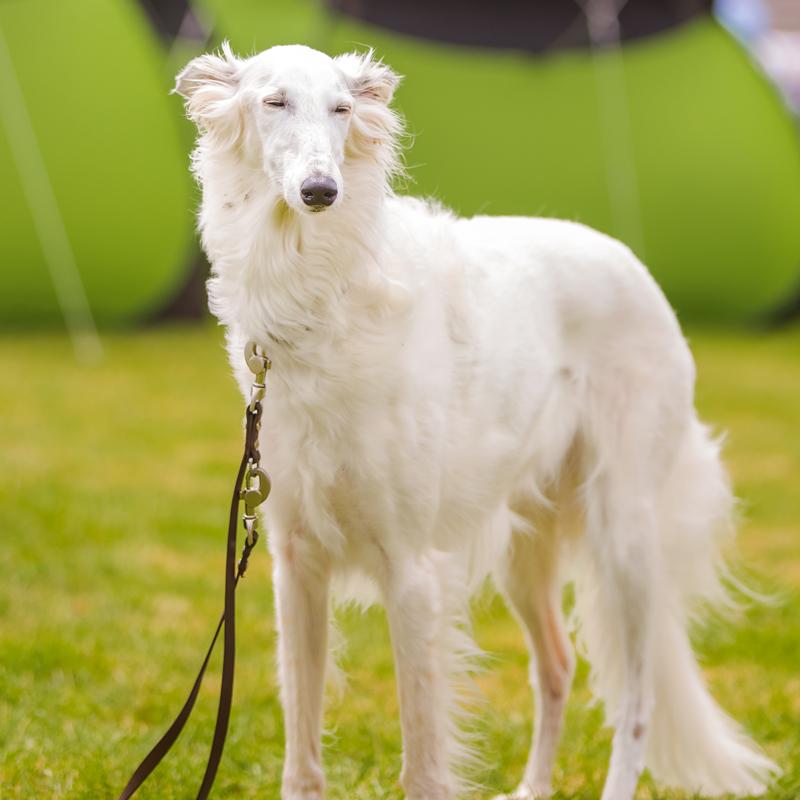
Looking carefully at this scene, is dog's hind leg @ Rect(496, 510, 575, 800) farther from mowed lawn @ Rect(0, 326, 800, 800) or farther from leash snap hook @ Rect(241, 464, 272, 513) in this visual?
leash snap hook @ Rect(241, 464, 272, 513)

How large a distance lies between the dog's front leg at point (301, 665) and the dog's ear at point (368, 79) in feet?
2.93

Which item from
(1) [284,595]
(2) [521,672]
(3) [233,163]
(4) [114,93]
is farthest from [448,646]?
(4) [114,93]

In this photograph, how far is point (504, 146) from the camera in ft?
35.6

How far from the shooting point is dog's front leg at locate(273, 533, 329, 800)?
2779mm

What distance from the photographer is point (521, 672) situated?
14.2ft

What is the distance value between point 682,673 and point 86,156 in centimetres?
728

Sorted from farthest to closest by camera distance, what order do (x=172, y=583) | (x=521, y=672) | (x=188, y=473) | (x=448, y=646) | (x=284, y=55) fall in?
(x=188, y=473), (x=172, y=583), (x=521, y=672), (x=448, y=646), (x=284, y=55)

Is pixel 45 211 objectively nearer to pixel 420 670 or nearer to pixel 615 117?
pixel 615 117

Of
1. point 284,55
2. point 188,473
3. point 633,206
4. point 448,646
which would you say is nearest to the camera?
point 284,55

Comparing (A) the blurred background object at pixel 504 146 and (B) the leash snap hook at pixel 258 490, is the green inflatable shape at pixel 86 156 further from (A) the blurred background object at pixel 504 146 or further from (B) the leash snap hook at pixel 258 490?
(B) the leash snap hook at pixel 258 490

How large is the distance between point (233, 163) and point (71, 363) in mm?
7022

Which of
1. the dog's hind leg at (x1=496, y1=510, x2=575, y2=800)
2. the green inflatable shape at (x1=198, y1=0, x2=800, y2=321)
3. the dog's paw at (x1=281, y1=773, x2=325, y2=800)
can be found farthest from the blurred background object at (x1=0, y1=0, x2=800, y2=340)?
the dog's paw at (x1=281, y1=773, x2=325, y2=800)

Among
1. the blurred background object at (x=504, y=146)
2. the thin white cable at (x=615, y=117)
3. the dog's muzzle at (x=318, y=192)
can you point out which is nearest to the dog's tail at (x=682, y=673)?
the dog's muzzle at (x=318, y=192)

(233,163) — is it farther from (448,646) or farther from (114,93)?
(114,93)
